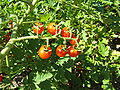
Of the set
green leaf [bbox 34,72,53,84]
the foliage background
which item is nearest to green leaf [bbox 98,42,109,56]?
the foliage background

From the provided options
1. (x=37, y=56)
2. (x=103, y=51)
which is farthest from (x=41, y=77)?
(x=103, y=51)

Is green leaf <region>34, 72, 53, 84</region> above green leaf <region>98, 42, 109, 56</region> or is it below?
below

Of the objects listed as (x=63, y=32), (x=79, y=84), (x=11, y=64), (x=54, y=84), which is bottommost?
(x=79, y=84)

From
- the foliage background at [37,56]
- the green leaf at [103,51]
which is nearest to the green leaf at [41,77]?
the foliage background at [37,56]

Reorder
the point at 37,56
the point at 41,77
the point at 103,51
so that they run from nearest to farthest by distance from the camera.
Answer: the point at 41,77 < the point at 37,56 < the point at 103,51

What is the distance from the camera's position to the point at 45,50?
1.38 meters

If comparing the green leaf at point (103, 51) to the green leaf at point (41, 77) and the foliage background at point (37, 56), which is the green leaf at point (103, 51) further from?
the green leaf at point (41, 77)

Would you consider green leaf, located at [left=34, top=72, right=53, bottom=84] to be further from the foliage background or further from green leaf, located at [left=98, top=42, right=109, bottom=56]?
green leaf, located at [left=98, top=42, right=109, bottom=56]

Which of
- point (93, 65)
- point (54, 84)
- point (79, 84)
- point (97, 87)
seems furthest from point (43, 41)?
point (97, 87)

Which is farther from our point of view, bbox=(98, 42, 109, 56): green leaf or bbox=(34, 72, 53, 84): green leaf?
bbox=(98, 42, 109, 56): green leaf

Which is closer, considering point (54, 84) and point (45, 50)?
point (45, 50)

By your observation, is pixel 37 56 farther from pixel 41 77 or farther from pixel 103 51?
pixel 103 51

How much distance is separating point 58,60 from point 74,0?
587 mm

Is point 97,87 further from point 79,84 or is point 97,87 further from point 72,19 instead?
point 72,19
